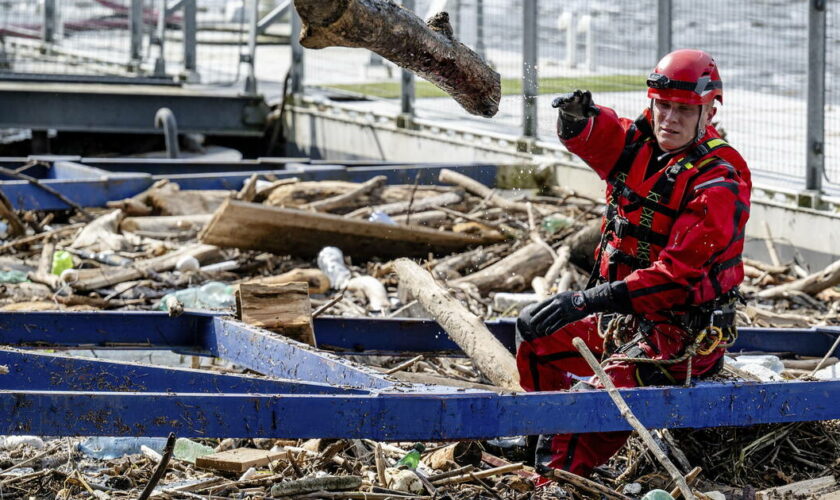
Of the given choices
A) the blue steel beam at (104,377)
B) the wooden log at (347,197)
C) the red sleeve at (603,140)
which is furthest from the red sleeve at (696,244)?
the wooden log at (347,197)

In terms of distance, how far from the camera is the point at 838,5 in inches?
329

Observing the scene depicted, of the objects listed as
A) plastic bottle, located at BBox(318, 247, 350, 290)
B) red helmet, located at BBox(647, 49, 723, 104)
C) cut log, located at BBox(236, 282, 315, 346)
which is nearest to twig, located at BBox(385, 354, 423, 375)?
cut log, located at BBox(236, 282, 315, 346)

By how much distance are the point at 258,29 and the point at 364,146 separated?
7.06ft

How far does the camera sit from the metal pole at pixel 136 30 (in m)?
16.5

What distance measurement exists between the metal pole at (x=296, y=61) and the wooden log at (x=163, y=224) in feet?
15.8

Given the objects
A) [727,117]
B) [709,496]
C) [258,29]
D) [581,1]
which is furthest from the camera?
[258,29]

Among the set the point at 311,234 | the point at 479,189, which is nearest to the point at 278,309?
the point at 311,234

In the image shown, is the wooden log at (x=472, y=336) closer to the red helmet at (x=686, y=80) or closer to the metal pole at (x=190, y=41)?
the red helmet at (x=686, y=80)

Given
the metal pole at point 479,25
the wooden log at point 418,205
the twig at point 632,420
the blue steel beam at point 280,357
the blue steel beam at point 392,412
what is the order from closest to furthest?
1. the twig at point 632,420
2. the blue steel beam at point 392,412
3. the blue steel beam at point 280,357
4. the wooden log at point 418,205
5. the metal pole at point 479,25

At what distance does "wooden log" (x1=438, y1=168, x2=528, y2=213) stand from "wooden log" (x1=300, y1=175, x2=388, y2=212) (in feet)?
1.67

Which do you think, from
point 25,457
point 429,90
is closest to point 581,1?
point 429,90

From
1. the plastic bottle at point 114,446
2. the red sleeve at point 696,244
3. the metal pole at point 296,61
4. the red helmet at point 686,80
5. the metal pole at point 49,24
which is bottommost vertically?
the plastic bottle at point 114,446

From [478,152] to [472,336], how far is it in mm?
A: 6576

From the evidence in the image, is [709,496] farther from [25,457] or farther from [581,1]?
[581,1]
